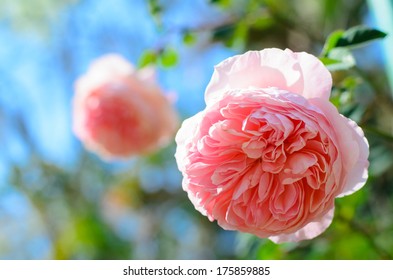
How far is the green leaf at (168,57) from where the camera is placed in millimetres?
1082

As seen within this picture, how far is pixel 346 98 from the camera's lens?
723mm

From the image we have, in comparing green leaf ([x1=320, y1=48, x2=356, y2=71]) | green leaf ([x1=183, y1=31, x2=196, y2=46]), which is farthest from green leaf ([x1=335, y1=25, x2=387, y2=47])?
green leaf ([x1=183, y1=31, x2=196, y2=46])

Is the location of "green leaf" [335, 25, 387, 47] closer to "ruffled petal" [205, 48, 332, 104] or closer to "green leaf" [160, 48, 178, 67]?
"ruffled petal" [205, 48, 332, 104]

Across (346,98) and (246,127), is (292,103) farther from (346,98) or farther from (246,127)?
(346,98)

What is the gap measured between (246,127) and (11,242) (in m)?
3.85

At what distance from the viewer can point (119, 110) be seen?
1128 millimetres

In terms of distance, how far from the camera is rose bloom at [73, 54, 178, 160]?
1122 mm

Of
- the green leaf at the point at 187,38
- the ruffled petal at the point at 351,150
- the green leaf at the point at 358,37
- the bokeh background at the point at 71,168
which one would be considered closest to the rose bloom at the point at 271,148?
the ruffled petal at the point at 351,150

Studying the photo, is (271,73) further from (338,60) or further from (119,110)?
(119,110)

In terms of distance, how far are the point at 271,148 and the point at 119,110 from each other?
63cm

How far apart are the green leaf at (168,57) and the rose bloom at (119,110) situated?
3.0 inches

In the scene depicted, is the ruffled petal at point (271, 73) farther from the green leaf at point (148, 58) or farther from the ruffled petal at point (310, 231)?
the green leaf at point (148, 58)

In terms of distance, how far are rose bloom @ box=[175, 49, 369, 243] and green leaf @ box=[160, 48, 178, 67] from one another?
1.71 ft
